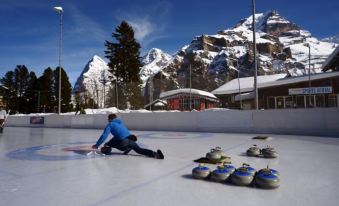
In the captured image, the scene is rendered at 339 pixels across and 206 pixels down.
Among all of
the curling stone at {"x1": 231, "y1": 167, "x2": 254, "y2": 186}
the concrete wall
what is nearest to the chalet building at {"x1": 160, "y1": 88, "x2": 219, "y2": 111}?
the concrete wall

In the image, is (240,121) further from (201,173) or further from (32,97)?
(32,97)

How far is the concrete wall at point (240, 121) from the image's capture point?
12172mm

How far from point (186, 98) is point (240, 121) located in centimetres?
872

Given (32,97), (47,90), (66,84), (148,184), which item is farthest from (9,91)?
(148,184)

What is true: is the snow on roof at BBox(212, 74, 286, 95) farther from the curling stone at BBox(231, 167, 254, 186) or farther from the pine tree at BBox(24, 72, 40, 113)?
the pine tree at BBox(24, 72, 40, 113)

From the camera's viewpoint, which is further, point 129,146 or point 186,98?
point 186,98

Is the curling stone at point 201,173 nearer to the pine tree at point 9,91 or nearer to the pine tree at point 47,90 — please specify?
the pine tree at point 47,90

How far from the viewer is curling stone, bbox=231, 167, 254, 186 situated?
4043 mm

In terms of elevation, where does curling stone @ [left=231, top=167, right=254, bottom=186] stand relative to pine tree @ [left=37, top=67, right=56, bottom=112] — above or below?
below

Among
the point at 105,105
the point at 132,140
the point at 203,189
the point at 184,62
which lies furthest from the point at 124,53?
the point at 184,62

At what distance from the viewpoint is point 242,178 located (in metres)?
4.05

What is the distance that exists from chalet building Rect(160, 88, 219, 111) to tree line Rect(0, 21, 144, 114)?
8.48 feet

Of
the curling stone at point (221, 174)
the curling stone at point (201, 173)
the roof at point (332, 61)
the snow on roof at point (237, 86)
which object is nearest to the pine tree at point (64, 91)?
the snow on roof at point (237, 86)

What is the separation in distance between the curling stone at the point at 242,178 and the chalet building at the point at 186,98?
16428 millimetres
